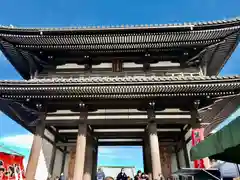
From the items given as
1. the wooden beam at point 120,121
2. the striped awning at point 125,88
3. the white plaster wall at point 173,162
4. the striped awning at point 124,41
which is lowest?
the white plaster wall at point 173,162

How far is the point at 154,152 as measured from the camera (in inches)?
369

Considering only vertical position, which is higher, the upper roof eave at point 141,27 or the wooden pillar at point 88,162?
the upper roof eave at point 141,27

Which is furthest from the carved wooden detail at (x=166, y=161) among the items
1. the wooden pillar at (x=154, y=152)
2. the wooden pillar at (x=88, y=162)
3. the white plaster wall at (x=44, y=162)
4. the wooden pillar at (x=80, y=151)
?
the white plaster wall at (x=44, y=162)

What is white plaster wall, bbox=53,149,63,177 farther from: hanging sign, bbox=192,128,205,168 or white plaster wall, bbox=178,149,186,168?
hanging sign, bbox=192,128,205,168

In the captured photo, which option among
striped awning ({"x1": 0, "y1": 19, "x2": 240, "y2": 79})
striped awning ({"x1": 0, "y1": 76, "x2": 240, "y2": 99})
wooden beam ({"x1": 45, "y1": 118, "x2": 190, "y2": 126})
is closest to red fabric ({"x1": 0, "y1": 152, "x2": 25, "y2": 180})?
wooden beam ({"x1": 45, "y1": 118, "x2": 190, "y2": 126})

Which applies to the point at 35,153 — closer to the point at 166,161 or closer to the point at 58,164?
the point at 58,164

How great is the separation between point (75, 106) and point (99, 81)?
88.1 inches

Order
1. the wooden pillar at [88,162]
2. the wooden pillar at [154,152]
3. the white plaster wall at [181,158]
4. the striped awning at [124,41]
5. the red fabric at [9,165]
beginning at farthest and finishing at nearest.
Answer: the white plaster wall at [181,158], the striped awning at [124,41], the wooden pillar at [88,162], the wooden pillar at [154,152], the red fabric at [9,165]

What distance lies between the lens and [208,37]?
11641 mm

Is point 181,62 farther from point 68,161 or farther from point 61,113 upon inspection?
point 68,161

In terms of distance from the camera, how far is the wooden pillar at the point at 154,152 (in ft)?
29.4

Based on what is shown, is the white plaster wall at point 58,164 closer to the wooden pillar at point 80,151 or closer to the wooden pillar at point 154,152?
the wooden pillar at point 80,151

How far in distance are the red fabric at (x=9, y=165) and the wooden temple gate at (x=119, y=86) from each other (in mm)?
2161

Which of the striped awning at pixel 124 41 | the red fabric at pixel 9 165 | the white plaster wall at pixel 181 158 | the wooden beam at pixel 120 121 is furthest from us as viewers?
the white plaster wall at pixel 181 158
